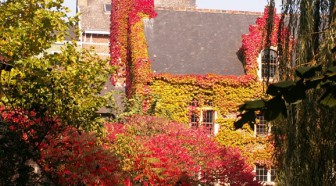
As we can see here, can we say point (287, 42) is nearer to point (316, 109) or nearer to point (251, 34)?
point (316, 109)

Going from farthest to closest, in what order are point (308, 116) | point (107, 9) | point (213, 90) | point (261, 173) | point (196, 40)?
1. point (107, 9)
2. point (196, 40)
3. point (261, 173)
4. point (213, 90)
5. point (308, 116)

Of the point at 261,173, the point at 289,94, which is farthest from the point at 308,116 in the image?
the point at 261,173

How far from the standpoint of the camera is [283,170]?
1125cm

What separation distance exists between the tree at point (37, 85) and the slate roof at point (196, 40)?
15.0 m

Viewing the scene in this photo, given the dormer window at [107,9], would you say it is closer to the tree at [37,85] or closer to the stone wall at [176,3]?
the stone wall at [176,3]

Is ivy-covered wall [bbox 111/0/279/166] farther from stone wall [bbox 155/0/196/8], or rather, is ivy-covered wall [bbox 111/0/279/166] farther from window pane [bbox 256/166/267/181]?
stone wall [bbox 155/0/196/8]

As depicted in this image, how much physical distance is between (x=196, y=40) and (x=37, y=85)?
2105 centimetres

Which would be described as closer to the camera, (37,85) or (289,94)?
(289,94)

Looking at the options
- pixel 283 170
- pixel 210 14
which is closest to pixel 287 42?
pixel 283 170

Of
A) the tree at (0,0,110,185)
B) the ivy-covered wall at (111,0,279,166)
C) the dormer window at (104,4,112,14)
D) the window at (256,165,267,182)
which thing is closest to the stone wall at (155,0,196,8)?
the dormer window at (104,4,112,14)

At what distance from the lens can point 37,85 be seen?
51.3 feet

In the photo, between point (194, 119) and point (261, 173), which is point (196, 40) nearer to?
point (194, 119)

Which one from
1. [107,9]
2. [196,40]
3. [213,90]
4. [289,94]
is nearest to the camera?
[289,94]

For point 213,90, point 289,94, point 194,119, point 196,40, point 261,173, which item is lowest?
point 261,173
